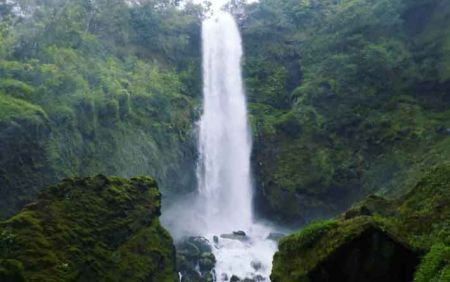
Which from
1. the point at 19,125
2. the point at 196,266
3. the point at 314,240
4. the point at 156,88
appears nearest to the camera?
the point at 314,240

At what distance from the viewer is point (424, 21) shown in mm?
25547

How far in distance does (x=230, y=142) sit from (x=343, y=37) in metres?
7.93

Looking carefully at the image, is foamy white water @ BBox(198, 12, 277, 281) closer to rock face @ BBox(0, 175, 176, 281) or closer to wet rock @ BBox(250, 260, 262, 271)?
wet rock @ BBox(250, 260, 262, 271)

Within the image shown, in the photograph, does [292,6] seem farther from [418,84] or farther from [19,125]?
[19,125]

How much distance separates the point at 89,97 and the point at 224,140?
853cm

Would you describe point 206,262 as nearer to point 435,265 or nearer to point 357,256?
point 357,256

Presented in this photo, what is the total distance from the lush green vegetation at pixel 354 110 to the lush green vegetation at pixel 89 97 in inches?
168

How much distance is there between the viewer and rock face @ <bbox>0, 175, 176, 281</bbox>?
32.1ft

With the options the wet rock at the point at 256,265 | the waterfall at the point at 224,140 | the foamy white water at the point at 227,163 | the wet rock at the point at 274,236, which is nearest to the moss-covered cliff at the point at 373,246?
the wet rock at the point at 256,265

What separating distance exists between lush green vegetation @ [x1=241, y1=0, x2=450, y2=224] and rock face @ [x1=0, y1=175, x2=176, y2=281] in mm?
9169

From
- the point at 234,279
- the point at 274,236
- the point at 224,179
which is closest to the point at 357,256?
the point at 234,279

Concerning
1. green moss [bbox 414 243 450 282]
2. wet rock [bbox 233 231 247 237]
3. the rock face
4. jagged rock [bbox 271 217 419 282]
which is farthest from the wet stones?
green moss [bbox 414 243 450 282]

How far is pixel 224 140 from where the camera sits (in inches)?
979

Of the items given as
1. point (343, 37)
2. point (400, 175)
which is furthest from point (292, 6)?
point (400, 175)
